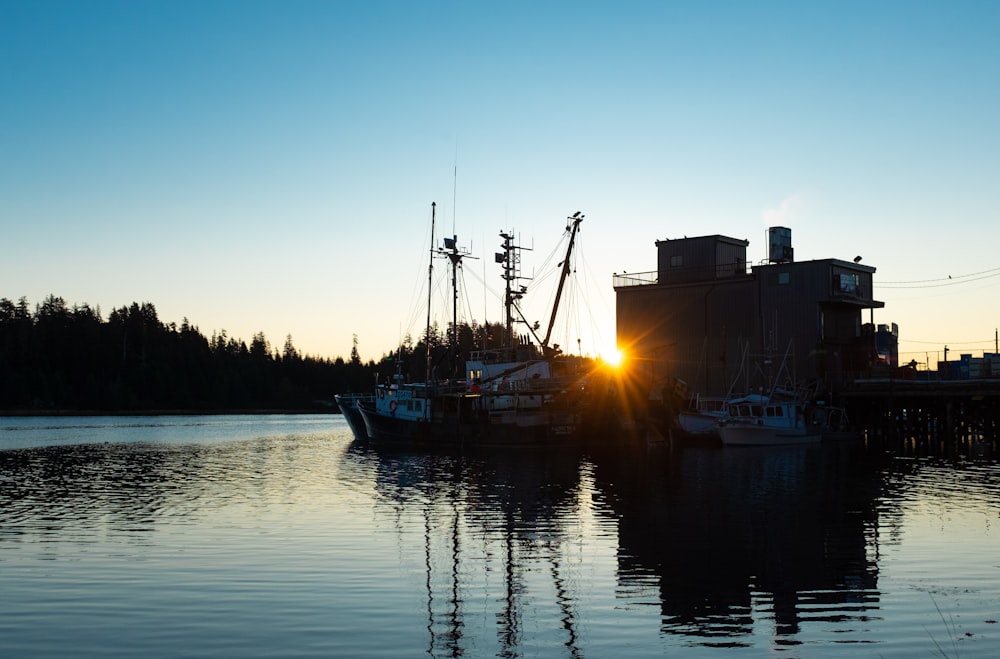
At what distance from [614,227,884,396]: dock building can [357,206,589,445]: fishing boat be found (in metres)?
8.76

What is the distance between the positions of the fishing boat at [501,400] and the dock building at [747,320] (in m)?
8.76

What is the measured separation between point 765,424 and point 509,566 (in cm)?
5489

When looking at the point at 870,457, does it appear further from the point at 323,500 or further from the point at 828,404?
the point at 323,500

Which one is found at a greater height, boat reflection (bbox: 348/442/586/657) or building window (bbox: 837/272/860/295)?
building window (bbox: 837/272/860/295)

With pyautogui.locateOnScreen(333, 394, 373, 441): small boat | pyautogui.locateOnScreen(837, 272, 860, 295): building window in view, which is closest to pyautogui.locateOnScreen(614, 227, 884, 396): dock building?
pyautogui.locateOnScreen(837, 272, 860, 295): building window

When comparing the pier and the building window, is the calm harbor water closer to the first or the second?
the pier

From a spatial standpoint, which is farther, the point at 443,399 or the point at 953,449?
the point at 443,399

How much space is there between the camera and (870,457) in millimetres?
67688

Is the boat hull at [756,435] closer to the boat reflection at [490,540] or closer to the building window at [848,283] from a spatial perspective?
the building window at [848,283]

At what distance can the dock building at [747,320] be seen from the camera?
85188mm

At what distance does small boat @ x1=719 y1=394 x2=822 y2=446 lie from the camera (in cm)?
7500

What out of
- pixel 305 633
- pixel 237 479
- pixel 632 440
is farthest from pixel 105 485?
pixel 632 440

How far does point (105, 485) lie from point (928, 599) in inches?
1753

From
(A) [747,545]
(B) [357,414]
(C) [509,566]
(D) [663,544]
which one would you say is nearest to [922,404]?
(B) [357,414]
